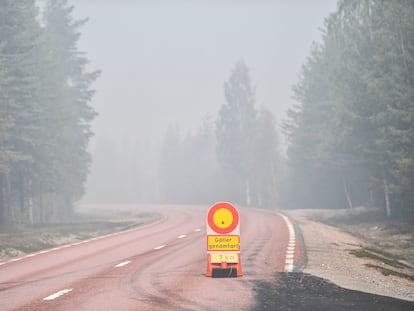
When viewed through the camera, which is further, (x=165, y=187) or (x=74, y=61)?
(x=165, y=187)

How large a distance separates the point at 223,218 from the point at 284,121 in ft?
174

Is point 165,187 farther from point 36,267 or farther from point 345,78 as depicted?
point 36,267

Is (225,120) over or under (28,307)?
over

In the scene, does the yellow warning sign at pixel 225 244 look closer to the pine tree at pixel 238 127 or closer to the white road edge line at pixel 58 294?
the white road edge line at pixel 58 294

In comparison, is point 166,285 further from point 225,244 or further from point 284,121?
point 284,121

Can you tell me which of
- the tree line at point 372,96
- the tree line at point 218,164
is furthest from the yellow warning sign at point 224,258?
the tree line at point 218,164

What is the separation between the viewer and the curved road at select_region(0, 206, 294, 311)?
365 inches

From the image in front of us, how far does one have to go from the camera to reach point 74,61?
176ft

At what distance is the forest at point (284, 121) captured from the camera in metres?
27.8

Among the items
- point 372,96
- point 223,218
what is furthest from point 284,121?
point 223,218

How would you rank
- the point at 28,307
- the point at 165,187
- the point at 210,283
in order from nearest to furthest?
the point at 28,307 → the point at 210,283 → the point at 165,187

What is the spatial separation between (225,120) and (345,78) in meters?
51.9

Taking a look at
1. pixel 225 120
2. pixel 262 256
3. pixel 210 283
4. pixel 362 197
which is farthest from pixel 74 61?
pixel 210 283

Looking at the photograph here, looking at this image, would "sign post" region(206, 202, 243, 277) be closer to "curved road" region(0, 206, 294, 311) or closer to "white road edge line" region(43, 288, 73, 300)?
"curved road" region(0, 206, 294, 311)
